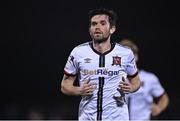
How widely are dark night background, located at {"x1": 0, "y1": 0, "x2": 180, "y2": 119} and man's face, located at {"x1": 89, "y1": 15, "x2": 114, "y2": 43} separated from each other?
4.50 m

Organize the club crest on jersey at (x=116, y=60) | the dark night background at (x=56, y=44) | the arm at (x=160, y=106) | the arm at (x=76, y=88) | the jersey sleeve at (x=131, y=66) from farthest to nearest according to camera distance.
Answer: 1. the dark night background at (x=56, y=44)
2. the arm at (x=160, y=106)
3. the jersey sleeve at (x=131, y=66)
4. the club crest on jersey at (x=116, y=60)
5. the arm at (x=76, y=88)

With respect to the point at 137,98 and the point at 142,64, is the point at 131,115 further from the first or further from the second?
the point at 142,64

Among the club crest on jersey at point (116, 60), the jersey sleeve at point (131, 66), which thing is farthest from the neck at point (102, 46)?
the jersey sleeve at point (131, 66)

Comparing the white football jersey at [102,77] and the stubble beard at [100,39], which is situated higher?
the stubble beard at [100,39]

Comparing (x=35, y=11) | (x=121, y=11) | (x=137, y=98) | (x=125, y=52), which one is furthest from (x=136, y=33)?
(x=125, y=52)

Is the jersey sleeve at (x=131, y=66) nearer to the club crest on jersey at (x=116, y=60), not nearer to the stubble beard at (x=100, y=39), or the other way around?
the club crest on jersey at (x=116, y=60)

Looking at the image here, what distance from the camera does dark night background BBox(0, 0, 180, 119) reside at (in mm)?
11508

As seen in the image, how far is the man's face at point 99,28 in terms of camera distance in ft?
21.6

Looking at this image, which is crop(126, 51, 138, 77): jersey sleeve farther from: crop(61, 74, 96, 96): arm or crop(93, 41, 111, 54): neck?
crop(61, 74, 96, 96): arm

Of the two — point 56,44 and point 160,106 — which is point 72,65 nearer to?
point 160,106

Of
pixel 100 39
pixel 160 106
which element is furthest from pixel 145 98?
pixel 100 39

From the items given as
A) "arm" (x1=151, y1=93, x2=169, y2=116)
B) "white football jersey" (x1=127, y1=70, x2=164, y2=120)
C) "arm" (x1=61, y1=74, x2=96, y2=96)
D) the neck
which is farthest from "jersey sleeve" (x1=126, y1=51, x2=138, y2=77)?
"arm" (x1=151, y1=93, x2=169, y2=116)

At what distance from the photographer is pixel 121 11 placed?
1162 cm

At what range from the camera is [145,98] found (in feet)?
31.5
